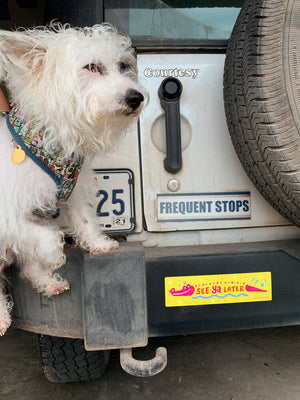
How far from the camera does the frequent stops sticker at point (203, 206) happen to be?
198cm

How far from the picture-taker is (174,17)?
2.14 m

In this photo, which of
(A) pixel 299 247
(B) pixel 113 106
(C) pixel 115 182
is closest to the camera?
(B) pixel 113 106

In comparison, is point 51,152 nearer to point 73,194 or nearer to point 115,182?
point 73,194

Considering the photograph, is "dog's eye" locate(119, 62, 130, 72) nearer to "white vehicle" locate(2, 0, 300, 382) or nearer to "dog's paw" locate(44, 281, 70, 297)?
"white vehicle" locate(2, 0, 300, 382)

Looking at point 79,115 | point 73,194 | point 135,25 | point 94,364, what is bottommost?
point 94,364

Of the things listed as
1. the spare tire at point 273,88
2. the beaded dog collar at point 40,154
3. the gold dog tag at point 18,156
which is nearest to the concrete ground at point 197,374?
the spare tire at point 273,88

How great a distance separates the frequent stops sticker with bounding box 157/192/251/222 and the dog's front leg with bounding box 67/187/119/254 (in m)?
0.33

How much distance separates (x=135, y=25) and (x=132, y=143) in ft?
2.13

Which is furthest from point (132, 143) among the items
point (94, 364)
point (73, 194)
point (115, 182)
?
point (94, 364)

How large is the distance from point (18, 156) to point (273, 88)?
3.45 feet

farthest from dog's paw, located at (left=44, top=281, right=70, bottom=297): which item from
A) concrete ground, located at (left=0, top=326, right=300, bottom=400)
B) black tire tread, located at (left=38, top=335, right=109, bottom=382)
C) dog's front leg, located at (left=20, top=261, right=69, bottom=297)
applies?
concrete ground, located at (left=0, top=326, right=300, bottom=400)

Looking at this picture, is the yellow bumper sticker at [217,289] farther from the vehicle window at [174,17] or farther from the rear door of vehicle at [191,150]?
the vehicle window at [174,17]

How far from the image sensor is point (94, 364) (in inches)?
85.4

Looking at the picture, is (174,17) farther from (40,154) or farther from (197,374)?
(197,374)
